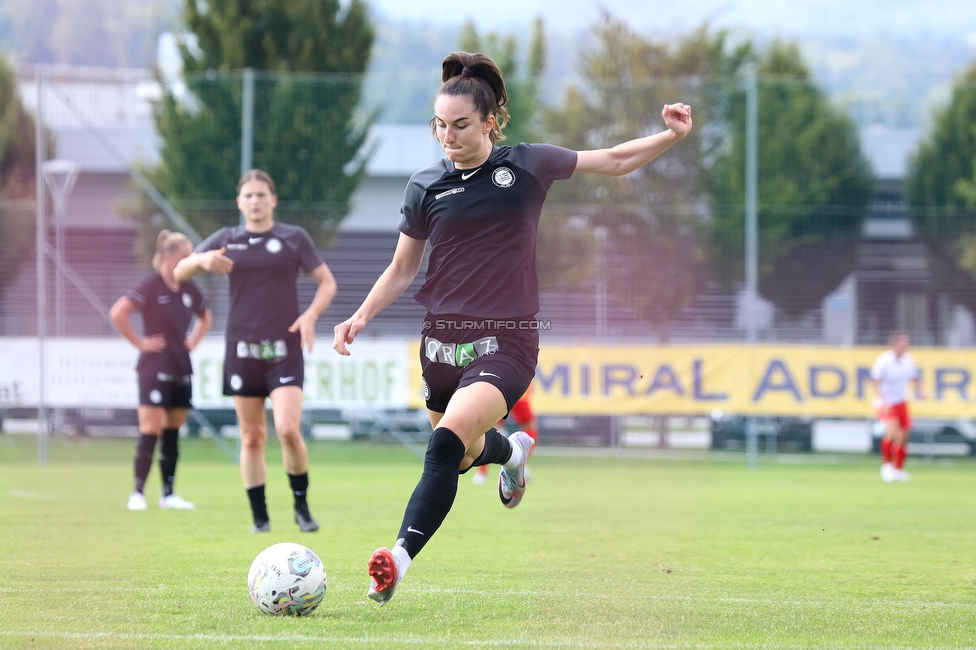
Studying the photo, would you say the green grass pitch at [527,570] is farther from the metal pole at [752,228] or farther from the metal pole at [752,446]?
the metal pole at [752,228]

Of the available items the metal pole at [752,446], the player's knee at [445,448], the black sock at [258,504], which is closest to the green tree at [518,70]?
the metal pole at [752,446]

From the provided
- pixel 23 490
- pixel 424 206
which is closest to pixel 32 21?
pixel 23 490

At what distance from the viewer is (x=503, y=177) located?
17.1ft

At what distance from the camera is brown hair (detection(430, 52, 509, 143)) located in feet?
16.7

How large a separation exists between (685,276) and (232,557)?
1346 centimetres

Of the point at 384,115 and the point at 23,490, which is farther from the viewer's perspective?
the point at 384,115

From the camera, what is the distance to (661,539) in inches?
314

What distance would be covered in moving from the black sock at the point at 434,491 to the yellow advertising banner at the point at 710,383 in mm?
13247

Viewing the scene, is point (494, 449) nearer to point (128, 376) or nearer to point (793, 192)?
point (128, 376)

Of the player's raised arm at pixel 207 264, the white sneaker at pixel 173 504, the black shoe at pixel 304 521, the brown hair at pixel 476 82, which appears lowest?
the white sneaker at pixel 173 504

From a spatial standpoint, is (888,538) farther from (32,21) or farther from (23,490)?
(32,21)

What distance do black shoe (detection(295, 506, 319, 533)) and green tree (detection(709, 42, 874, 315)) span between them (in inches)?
474

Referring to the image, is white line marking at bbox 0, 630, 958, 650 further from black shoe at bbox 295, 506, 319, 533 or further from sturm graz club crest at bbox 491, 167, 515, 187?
black shoe at bbox 295, 506, 319, 533

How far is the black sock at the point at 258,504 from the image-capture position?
7.88 m
